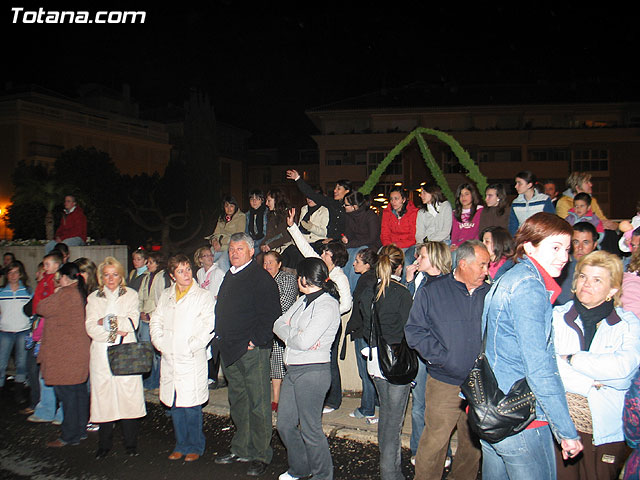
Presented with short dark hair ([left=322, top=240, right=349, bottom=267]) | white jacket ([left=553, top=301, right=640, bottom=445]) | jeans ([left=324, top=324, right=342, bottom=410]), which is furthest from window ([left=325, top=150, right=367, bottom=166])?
white jacket ([left=553, top=301, right=640, bottom=445])

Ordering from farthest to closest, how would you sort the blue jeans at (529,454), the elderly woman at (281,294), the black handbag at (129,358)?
the elderly woman at (281,294)
the black handbag at (129,358)
the blue jeans at (529,454)

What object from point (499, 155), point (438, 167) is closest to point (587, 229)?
point (438, 167)

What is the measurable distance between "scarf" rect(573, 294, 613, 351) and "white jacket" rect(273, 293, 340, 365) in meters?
2.17

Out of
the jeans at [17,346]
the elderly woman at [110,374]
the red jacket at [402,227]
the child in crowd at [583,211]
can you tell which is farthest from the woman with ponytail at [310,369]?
the jeans at [17,346]

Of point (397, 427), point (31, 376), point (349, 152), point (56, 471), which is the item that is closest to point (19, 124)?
point (349, 152)

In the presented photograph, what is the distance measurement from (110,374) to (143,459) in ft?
3.39

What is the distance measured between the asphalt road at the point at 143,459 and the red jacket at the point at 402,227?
3767 millimetres

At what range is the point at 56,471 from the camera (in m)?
5.78

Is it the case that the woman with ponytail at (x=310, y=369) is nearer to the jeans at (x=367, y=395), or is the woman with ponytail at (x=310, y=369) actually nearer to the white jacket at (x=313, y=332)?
the white jacket at (x=313, y=332)

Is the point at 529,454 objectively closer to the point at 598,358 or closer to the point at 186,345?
the point at 598,358

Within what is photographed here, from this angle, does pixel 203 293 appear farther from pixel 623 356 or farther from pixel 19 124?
pixel 19 124

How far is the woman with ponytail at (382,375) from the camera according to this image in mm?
4879

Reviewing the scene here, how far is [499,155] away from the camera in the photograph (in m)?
44.3

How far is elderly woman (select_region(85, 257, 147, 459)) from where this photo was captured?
6.18 m
